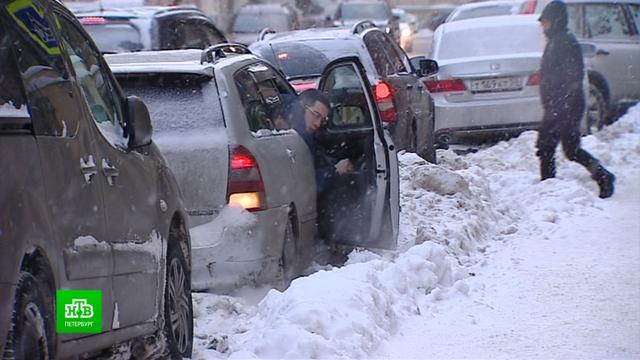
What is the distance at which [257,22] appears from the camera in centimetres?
3644

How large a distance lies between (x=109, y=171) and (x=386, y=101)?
7785 mm

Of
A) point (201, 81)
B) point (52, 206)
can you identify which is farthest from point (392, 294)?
point (52, 206)

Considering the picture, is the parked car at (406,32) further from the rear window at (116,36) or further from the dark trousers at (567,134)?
the dark trousers at (567,134)

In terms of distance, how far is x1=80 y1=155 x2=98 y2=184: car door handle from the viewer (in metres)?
5.04

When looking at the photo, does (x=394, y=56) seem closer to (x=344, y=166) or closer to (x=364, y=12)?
(x=344, y=166)

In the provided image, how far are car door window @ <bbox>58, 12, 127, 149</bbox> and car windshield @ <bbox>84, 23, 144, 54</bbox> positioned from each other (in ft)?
28.6

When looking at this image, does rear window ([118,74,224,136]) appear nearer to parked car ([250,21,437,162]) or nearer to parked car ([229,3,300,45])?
parked car ([250,21,437,162])

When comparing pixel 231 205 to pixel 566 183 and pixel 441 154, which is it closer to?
pixel 566 183

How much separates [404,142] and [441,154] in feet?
6.75

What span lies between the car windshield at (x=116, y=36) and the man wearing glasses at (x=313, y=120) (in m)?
5.93

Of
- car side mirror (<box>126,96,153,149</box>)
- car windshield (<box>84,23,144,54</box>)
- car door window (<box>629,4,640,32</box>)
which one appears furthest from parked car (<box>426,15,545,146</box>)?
car side mirror (<box>126,96,153,149</box>)

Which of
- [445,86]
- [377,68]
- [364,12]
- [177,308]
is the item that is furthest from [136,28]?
[364,12]

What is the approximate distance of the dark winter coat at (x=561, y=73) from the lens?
513 inches

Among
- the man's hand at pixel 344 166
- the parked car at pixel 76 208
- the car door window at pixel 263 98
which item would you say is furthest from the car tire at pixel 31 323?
the man's hand at pixel 344 166
